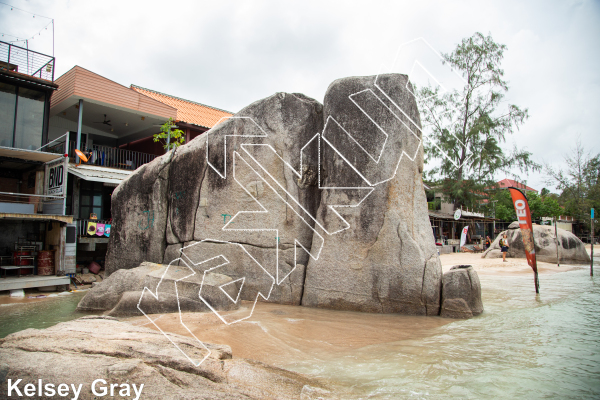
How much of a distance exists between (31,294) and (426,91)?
22386mm

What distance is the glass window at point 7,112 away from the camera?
12.1m

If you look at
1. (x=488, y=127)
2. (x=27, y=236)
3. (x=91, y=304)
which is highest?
(x=488, y=127)

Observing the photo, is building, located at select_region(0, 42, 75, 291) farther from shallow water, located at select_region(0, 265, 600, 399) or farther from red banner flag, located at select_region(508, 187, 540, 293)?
red banner flag, located at select_region(508, 187, 540, 293)

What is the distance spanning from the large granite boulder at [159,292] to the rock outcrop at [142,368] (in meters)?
2.01

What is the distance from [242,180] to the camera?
22.9 ft

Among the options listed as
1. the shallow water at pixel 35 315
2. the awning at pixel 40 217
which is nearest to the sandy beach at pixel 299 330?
the shallow water at pixel 35 315

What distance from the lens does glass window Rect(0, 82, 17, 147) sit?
12125mm

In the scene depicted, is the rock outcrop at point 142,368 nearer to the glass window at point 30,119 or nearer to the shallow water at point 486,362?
the shallow water at point 486,362

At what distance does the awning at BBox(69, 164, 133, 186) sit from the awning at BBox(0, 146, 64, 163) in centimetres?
82

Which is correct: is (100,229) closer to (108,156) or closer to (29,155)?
(29,155)

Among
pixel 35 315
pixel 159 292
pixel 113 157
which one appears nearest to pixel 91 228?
pixel 113 157

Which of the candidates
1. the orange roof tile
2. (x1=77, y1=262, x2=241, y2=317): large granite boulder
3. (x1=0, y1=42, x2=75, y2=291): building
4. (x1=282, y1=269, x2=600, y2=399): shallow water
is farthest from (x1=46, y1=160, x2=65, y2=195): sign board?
(x1=282, y1=269, x2=600, y2=399): shallow water

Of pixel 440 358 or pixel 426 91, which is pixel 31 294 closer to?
pixel 440 358

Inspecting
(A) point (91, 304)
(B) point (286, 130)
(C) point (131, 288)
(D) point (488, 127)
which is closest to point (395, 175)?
(B) point (286, 130)
